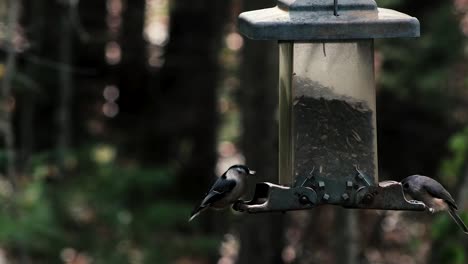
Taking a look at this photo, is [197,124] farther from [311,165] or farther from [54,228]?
[311,165]

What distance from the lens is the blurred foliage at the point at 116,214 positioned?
11.9 m

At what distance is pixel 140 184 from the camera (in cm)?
1210

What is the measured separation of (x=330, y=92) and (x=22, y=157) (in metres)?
7.05

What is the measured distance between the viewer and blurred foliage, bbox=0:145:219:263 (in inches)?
467

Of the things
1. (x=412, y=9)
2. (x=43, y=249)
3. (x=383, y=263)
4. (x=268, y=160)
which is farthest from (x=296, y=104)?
(x=383, y=263)

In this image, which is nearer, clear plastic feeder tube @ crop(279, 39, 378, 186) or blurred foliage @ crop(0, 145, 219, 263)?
clear plastic feeder tube @ crop(279, 39, 378, 186)

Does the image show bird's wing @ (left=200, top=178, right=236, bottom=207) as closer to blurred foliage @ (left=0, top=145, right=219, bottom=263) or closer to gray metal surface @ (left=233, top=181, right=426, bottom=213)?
gray metal surface @ (left=233, top=181, right=426, bottom=213)

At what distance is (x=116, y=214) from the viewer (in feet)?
40.2

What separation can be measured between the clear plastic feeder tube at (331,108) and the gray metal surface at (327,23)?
0.99 feet

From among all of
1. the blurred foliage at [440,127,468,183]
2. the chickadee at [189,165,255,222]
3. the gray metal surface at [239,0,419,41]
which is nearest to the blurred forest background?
the blurred foliage at [440,127,468,183]

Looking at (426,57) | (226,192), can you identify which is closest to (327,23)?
(226,192)

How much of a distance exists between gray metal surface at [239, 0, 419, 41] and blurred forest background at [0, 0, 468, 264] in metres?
5.14

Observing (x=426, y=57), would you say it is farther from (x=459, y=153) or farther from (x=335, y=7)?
(x=335, y=7)

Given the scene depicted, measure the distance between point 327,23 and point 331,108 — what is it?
565 millimetres
